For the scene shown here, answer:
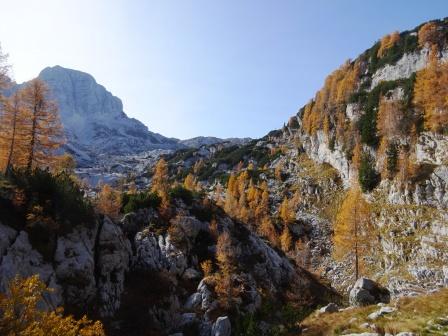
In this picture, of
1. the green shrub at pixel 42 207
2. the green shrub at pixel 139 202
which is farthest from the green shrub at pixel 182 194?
the green shrub at pixel 42 207

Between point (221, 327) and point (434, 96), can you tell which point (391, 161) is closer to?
point (434, 96)

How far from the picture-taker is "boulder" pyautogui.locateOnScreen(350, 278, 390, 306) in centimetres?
2502

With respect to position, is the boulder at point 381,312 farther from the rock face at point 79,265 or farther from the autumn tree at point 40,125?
the autumn tree at point 40,125

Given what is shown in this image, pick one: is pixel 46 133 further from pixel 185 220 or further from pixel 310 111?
pixel 310 111

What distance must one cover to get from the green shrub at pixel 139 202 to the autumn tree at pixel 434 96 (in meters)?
55.0

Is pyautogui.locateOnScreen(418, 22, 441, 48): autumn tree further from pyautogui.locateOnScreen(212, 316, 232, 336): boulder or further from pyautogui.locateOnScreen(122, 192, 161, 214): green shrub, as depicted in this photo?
pyautogui.locateOnScreen(212, 316, 232, 336): boulder

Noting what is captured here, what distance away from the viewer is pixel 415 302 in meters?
19.2

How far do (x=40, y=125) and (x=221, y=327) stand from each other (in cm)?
2790

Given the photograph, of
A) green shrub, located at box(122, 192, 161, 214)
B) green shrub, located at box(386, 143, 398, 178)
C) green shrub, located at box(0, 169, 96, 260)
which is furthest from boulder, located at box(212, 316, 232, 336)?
green shrub, located at box(386, 143, 398, 178)

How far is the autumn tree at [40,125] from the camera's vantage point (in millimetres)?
37219

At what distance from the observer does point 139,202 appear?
137 ft

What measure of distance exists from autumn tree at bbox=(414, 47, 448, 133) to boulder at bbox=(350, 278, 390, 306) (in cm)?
5142

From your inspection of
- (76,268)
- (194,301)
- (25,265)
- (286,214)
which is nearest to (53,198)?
(76,268)

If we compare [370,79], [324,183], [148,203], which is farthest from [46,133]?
[370,79]
